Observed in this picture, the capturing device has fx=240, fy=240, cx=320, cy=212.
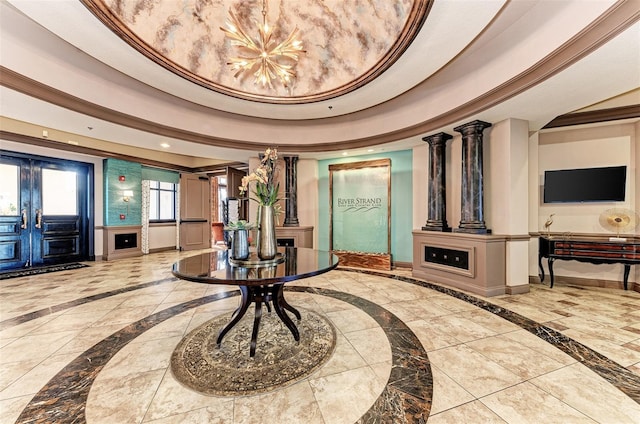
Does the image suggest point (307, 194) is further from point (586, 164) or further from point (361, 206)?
point (586, 164)

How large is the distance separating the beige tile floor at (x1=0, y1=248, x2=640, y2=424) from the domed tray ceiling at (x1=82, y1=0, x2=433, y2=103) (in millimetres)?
3274

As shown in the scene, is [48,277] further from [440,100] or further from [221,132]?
[440,100]

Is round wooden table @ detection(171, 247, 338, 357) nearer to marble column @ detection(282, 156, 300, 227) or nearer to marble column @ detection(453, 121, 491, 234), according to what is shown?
marble column @ detection(453, 121, 491, 234)

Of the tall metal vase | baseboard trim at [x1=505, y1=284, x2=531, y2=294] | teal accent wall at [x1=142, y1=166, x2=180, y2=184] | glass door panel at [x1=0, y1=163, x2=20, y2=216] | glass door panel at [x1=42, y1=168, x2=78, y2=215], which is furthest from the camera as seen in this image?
teal accent wall at [x1=142, y1=166, x2=180, y2=184]

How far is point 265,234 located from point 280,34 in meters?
3.22

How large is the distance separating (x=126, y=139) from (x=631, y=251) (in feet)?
28.1

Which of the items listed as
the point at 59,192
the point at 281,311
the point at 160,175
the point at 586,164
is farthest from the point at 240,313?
the point at 160,175

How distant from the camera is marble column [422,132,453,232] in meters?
4.51

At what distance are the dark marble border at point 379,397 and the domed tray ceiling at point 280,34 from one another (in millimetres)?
3257

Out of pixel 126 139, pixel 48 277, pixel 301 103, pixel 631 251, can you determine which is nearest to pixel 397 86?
pixel 301 103

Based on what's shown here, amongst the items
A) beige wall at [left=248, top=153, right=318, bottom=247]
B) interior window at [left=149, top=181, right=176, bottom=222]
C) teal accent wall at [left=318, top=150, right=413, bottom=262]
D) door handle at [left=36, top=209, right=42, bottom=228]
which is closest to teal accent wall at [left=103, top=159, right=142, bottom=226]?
interior window at [left=149, top=181, right=176, bottom=222]

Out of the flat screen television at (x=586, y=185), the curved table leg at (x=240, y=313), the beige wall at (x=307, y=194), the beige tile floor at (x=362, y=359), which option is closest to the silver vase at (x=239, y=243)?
the curved table leg at (x=240, y=313)

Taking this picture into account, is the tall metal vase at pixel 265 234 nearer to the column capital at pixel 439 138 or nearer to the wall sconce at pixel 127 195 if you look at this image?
the column capital at pixel 439 138

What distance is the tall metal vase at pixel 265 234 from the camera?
2.38 meters
